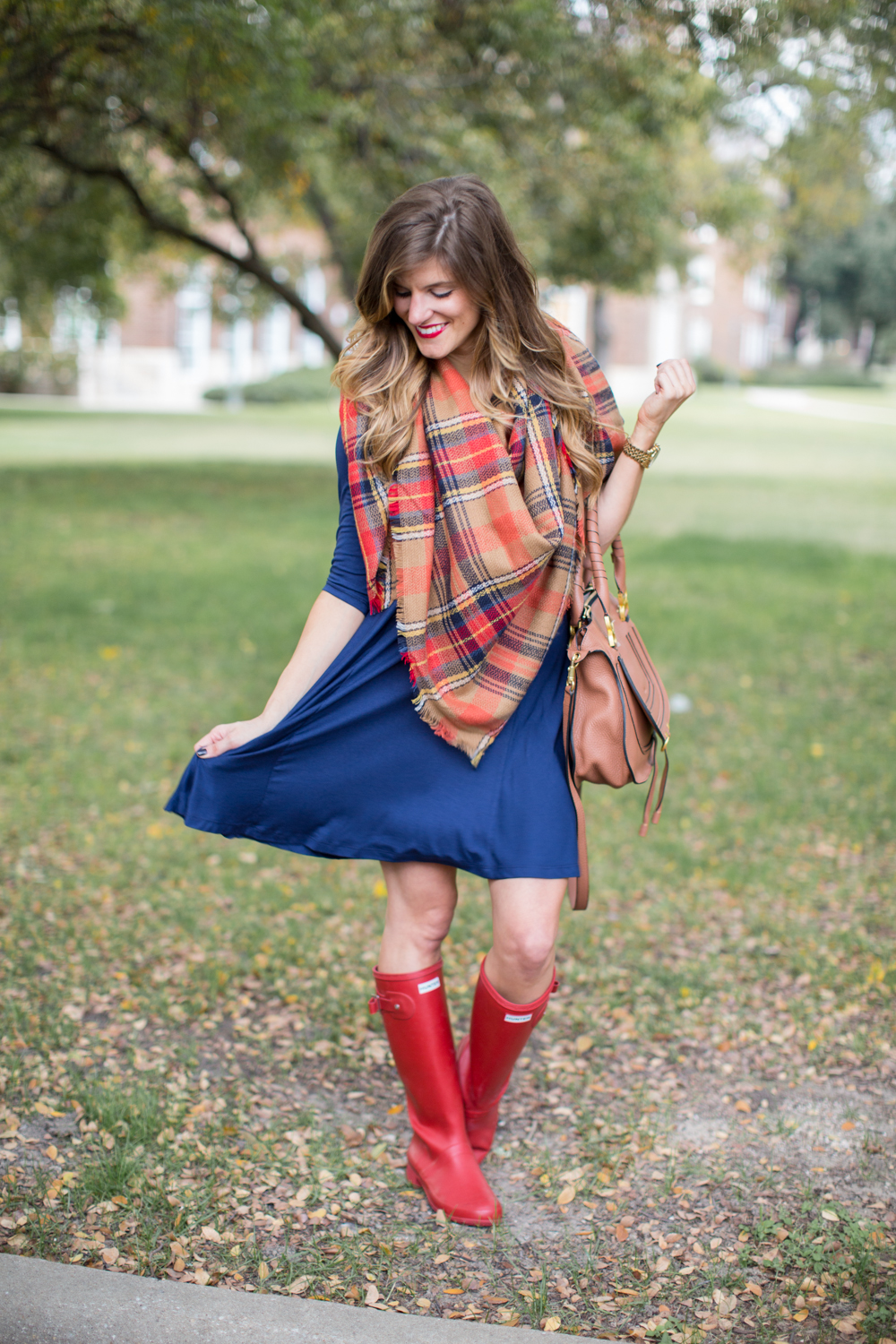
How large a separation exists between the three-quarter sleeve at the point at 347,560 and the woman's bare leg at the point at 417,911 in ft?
1.79

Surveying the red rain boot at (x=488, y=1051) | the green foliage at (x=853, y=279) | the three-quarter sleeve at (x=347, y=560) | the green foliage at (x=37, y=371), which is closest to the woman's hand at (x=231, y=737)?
the three-quarter sleeve at (x=347, y=560)

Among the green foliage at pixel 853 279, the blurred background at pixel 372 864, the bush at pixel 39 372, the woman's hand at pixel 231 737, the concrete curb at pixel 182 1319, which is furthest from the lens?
the green foliage at pixel 853 279

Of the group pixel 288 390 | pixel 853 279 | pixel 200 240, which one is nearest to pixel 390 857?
pixel 200 240

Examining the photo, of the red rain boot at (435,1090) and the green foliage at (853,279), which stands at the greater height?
the green foliage at (853,279)

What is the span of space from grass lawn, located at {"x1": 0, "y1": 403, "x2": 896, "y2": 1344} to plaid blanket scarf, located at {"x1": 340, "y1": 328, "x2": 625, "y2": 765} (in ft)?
3.55

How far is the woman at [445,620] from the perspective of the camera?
2209 millimetres

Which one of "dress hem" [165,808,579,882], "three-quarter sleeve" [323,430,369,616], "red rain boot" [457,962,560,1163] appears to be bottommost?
"red rain boot" [457,962,560,1163]

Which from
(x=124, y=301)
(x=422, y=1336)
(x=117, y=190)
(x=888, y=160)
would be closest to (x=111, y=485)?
(x=117, y=190)

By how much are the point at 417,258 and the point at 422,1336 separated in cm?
188

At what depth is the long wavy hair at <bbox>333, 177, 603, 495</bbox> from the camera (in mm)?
2184

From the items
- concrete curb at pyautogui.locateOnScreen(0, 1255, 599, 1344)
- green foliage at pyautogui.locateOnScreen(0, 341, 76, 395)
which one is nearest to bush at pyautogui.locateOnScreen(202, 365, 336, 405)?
green foliage at pyautogui.locateOnScreen(0, 341, 76, 395)

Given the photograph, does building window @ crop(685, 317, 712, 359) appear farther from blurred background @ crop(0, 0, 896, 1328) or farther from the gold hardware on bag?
the gold hardware on bag

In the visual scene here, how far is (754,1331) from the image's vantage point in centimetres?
→ 224

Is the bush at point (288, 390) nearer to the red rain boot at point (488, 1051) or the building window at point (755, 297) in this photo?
the building window at point (755, 297)
